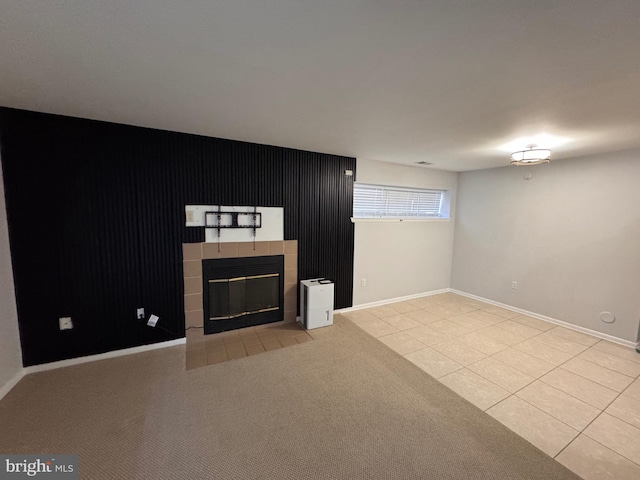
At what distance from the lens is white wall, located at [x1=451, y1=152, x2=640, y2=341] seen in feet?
10.0

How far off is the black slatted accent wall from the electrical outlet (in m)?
0.04

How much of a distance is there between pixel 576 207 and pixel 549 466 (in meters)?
3.29

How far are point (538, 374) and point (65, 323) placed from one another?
4.55 m

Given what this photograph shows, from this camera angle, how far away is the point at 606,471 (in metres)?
1.55

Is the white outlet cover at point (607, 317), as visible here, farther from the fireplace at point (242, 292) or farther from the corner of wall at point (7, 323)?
the corner of wall at point (7, 323)

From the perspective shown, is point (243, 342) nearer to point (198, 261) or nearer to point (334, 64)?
point (198, 261)

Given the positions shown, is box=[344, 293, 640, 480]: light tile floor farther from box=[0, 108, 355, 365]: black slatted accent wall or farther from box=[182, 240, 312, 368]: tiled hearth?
box=[0, 108, 355, 365]: black slatted accent wall

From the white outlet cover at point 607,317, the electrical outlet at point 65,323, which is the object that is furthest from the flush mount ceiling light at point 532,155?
the electrical outlet at point 65,323

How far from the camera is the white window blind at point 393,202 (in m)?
4.07

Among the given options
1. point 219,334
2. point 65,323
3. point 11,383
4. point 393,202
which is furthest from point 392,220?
point 11,383

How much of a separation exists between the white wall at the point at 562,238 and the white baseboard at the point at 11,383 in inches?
236

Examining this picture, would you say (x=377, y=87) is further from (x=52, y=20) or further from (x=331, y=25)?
(x=52, y=20)

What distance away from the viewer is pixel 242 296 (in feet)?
10.5

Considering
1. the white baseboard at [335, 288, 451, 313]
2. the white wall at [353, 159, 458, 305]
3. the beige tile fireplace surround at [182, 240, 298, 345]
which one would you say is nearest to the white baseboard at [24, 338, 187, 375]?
the beige tile fireplace surround at [182, 240, 298, 345]
